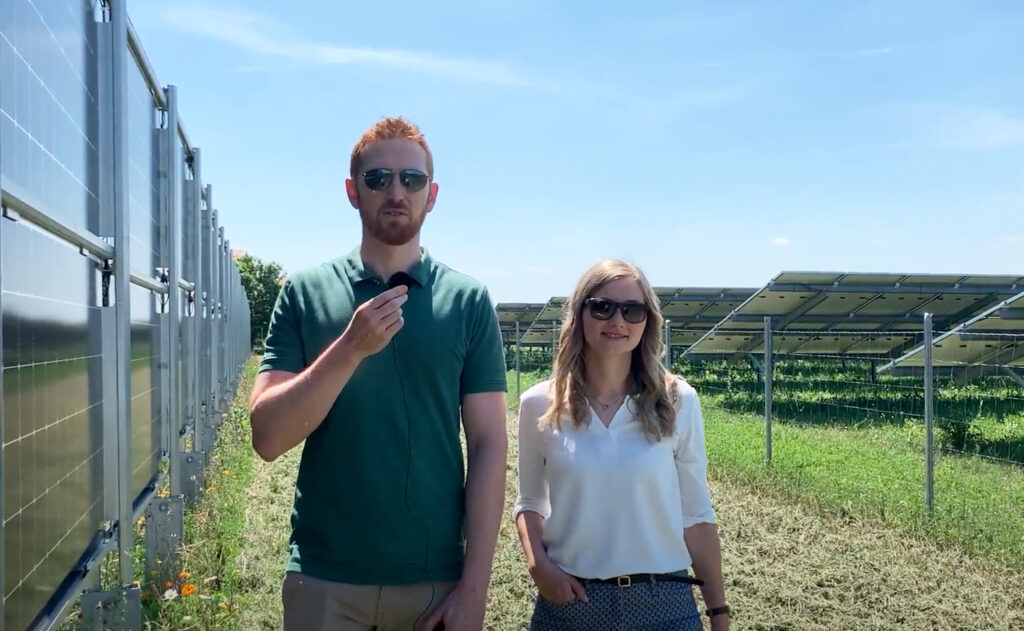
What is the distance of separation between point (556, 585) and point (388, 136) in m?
1.24

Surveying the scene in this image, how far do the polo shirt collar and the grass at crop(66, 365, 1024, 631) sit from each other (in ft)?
7.70

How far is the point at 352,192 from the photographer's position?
2082 millimetres

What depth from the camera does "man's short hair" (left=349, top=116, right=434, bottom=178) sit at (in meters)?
2.04

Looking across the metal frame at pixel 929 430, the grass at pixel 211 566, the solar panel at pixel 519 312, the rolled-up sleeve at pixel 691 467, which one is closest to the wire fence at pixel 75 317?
the grass at pixel 211 566

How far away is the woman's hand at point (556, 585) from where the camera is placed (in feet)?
8.34

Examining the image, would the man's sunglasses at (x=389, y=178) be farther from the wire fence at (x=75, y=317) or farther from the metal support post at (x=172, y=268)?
the metal support post at (x=172, y=268)

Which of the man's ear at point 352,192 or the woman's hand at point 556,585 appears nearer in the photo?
the man's ear at point 352,192

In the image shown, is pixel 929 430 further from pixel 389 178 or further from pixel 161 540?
pixel 389 178

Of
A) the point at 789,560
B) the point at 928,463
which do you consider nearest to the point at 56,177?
the point at 789,560

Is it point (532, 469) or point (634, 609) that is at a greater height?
point (532, 469)

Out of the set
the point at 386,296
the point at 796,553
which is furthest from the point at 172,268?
the point at 796,553

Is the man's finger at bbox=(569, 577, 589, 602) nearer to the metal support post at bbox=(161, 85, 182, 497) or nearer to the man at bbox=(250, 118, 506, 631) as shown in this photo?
the man at bbox=(250, 118, 506, 631)

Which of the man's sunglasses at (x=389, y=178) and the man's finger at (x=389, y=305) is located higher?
the man's sunglasses at (x=389, y=178)

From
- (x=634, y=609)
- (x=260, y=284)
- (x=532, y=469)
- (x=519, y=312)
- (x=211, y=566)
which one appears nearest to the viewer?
(x=634, y=609)
